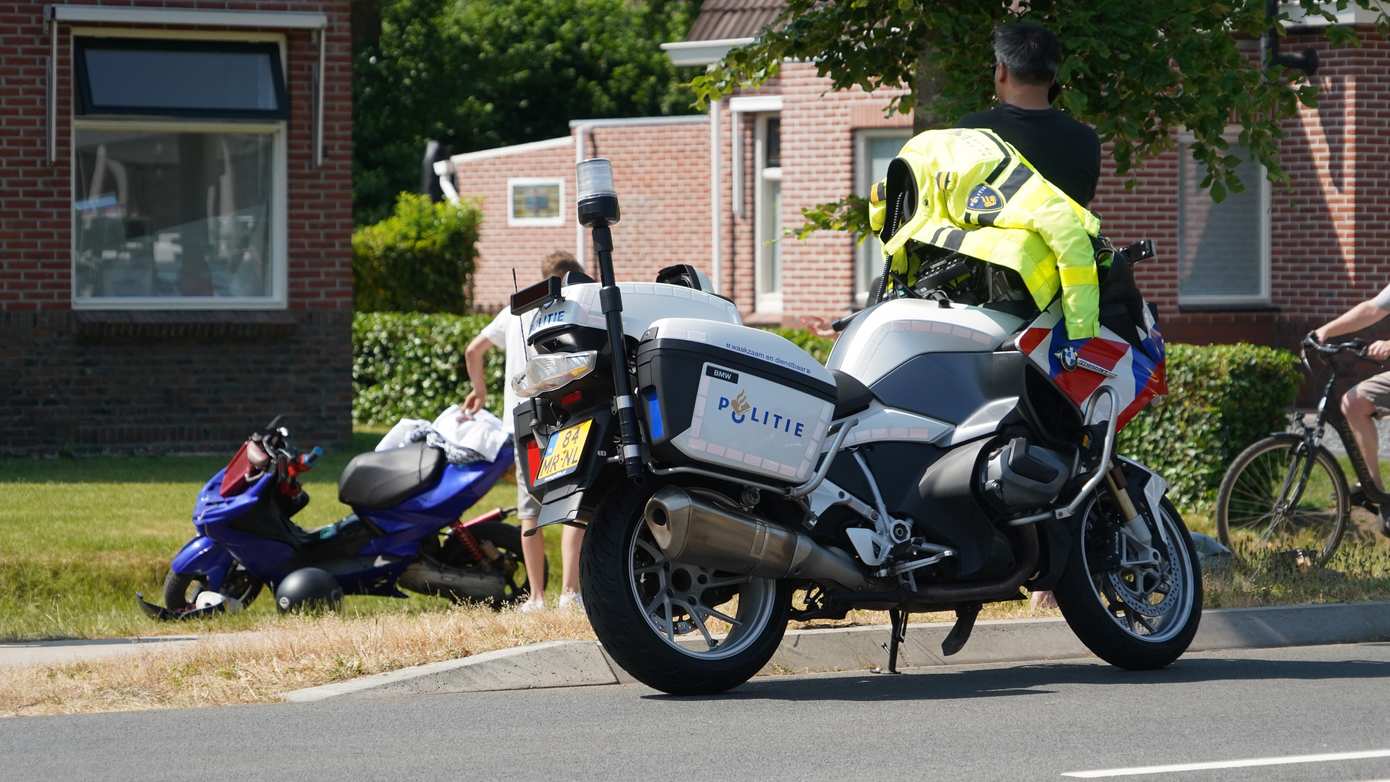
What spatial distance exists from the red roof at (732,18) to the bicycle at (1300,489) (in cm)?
1175

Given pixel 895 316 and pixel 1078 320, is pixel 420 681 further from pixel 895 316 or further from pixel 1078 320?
pixel 1078 320

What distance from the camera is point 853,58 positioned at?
9.91 metres

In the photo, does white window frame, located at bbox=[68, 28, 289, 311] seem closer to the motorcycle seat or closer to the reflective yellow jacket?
the reflective yellow jacket

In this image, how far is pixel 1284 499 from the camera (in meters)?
11.0

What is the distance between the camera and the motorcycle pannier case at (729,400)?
6395 millimetres

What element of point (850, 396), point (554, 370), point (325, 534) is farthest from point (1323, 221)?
point (554, 370)

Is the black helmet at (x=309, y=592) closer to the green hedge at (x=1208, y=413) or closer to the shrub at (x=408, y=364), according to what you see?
the green hedge at (x=1208, y=413)

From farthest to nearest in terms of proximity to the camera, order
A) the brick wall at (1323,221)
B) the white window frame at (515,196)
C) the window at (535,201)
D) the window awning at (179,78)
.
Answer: the window at (535,201), the white window frame at (515,196), the brick wall at (1323,221), the window awning at (179,78)

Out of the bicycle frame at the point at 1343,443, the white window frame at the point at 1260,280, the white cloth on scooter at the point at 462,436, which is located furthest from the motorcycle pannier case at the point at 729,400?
the white window frame at the point at 1260,280

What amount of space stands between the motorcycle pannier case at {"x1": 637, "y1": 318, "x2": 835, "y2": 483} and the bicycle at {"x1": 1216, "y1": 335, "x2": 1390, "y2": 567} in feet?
15.7

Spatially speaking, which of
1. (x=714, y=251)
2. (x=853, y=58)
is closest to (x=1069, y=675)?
(x=853, y=58)

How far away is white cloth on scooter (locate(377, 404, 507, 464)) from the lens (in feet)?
32.5

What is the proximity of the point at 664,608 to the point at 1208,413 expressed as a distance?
24.7 feet

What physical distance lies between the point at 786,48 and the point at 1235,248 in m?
12.9
